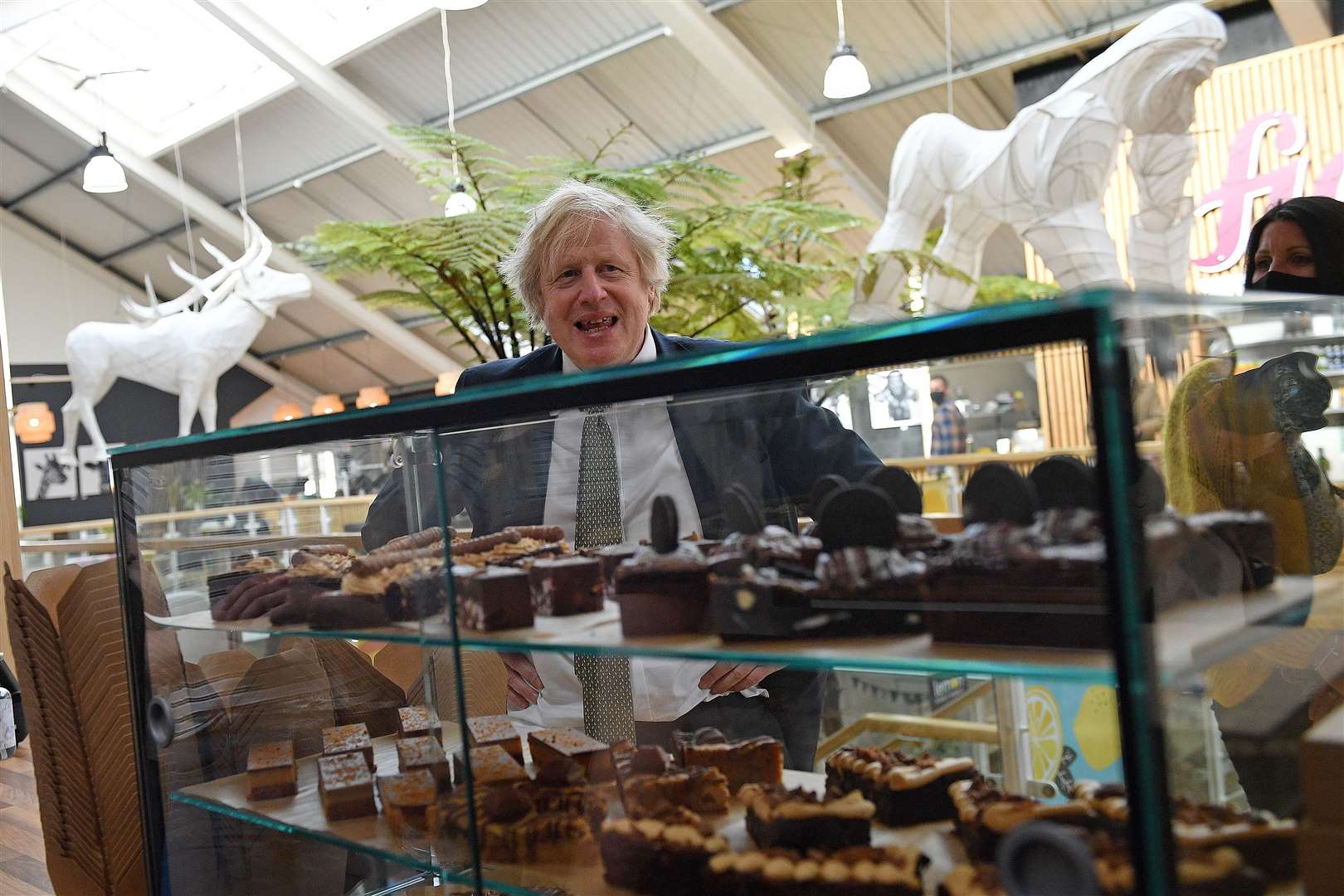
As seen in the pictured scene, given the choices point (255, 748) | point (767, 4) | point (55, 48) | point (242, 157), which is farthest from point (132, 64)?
point (255, 748)

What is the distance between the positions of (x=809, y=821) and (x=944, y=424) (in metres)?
0.40

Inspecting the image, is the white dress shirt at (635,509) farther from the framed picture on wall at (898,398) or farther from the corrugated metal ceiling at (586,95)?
the corrugated metal ceiling at (586,95)

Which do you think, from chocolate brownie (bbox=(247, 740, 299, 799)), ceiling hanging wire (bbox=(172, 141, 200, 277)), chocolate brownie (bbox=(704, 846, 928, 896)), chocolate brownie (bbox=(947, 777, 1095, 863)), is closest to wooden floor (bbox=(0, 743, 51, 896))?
chocolate brownie (bbox=(247, 740, 299, 799))

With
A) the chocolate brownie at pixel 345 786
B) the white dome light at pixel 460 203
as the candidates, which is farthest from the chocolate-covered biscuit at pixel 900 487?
the white dome light at pixel 460 203

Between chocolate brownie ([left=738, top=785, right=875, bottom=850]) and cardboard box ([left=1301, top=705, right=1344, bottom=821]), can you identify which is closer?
cardboard box ([left=1301, top=705, right=1344, bottom=821])

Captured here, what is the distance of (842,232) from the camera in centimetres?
1123

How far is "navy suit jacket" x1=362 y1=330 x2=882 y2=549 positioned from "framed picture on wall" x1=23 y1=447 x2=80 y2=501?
1651cm

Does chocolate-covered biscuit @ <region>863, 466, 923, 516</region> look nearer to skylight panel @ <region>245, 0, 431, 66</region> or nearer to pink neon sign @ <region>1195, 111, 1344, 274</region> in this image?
pink neon sign @ <region>1195, 111, 1344, 274</region>

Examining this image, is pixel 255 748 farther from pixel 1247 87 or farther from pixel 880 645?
pixel 1247 87

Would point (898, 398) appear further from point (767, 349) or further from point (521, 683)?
point (521, 683)

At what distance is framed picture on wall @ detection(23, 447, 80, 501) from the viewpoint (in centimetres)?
1551

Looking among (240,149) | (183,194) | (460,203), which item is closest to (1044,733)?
(460,203)

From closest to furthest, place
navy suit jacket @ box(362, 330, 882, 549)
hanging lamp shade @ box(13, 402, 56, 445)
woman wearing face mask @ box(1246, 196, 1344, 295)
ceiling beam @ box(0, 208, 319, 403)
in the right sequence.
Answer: navy suit jacket @ box(362, 330, 882, 549)
woman wearing face mask @ box(1246, 196, 1344, 295)
hanging lamp shade @ box(13, 402, 56, 445)
ceiling beam @ box(0, 208, 319, 403)

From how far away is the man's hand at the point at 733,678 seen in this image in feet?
4.05
